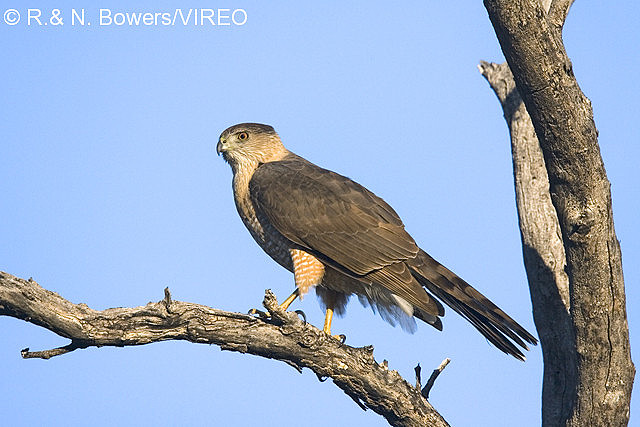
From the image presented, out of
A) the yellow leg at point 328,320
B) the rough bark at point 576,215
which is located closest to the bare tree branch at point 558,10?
the rough bark at point 576,215


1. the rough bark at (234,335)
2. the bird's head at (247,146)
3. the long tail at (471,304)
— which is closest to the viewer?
the rough bark at (234,335)

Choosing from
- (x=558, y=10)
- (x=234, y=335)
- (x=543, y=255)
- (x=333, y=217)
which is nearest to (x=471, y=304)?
(x=543, y=255)

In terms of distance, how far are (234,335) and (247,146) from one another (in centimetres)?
284

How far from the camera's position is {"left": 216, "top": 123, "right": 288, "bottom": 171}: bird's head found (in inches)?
297

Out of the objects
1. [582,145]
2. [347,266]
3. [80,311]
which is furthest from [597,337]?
[80,311]

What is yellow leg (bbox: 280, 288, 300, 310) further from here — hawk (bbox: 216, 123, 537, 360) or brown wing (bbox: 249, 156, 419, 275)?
brown wing (bbox: 249, 156, 419, 275)

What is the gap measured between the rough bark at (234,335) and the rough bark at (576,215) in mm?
1076

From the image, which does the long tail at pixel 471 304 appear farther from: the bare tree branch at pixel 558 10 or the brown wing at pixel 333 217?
the bare tree branch at pixel 558 10

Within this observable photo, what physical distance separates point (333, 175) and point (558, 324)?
2.44 m

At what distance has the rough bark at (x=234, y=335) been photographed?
4617 millimetres

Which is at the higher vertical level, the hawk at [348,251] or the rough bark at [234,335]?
the hawk at [348,251]

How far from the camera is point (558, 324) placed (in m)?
5.99

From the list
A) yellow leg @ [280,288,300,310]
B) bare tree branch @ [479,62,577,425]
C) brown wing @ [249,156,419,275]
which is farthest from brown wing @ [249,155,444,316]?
bare tree branch @ [479,62,577,425]

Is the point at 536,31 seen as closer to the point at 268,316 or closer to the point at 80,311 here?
the point at 268,316
